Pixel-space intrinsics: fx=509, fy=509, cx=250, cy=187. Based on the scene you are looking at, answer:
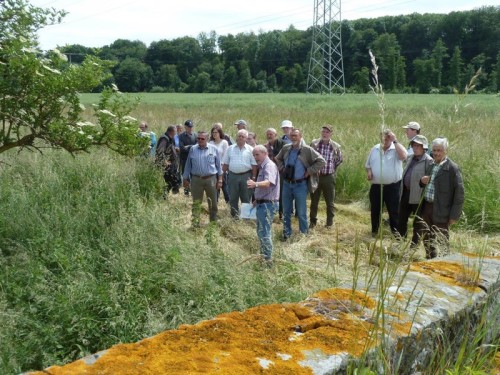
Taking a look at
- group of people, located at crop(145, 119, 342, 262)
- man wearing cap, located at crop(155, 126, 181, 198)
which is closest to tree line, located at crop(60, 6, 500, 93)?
man wearing cap, located at crop(155, 126, 181, 198)

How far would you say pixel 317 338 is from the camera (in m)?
2.01

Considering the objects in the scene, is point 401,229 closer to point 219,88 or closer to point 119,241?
point 119,241

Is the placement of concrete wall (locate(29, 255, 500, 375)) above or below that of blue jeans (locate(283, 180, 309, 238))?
above

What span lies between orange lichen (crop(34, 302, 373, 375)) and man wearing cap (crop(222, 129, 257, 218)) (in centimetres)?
667

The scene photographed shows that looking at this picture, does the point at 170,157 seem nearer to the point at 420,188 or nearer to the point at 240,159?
the point at 240,159

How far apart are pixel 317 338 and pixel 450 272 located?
1.27 meters

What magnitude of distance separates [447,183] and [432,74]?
26.5 m

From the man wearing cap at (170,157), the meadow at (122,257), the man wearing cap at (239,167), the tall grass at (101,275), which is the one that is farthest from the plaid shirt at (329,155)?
the man wearing cap at (170,157)

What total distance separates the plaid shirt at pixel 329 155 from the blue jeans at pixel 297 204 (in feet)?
3.12

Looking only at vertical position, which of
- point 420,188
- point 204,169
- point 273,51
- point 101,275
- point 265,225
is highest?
point 273,51

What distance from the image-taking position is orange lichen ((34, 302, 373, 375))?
1.71 meters

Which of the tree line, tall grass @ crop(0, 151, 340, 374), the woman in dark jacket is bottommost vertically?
tall grass @ crop(0, 151, 340, 374)

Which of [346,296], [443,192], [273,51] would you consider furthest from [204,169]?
[273,51]

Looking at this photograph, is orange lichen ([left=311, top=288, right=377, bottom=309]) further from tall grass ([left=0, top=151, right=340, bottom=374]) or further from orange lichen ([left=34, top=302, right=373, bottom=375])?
tall grass ([left=0, top=151, right=340, bottom=374])
